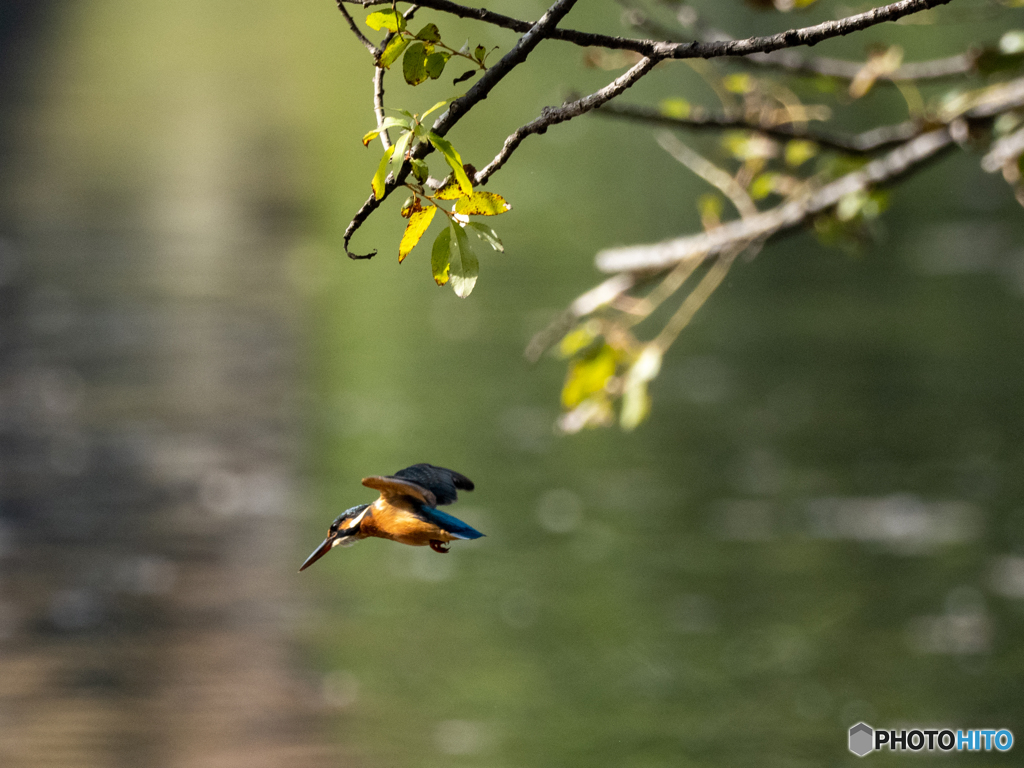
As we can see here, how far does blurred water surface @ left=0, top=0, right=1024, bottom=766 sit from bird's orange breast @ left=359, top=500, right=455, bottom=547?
93.5 inches

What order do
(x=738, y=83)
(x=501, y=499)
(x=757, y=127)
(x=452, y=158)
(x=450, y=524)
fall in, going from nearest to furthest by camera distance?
1. (x=450, y=524)
2. (x=452, y=158)
3. (x=757, y=127)
4. (x=738, y=83)
5. (x=501, y=499)

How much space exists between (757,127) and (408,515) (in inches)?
80.9

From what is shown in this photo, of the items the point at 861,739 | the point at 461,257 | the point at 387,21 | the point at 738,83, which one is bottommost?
the point at 461,257

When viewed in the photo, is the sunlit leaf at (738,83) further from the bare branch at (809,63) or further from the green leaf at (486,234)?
the green leaf at (486,234)

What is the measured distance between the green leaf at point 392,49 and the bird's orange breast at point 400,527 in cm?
49

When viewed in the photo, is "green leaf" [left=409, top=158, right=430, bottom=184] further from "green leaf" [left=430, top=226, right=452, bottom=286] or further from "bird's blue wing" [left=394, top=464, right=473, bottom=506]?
"bird's blue wing" [left=394, top=464, right=473, bottom=506]

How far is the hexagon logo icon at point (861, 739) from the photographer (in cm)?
884

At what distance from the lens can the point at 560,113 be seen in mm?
1519

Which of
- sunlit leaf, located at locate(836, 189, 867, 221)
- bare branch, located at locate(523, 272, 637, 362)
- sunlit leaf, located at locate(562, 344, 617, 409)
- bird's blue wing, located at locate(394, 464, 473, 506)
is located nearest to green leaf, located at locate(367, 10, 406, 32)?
bird's blue wing, located at locate(394, 464, 473, 506)

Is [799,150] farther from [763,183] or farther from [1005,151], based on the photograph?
[1005,151]

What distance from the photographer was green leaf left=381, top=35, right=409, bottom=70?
4.89 ft

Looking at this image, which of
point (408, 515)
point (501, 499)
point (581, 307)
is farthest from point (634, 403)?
point (501, 499)

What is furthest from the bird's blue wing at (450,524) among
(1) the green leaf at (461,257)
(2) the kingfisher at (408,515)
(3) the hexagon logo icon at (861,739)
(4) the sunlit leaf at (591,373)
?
(3) the hexagon logo icon at (861,739)

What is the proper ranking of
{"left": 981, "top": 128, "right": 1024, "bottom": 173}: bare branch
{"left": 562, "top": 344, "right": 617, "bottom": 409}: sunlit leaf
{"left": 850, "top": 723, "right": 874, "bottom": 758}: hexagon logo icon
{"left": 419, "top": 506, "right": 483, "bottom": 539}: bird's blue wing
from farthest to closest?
{"left": 850, "top": 723, "right": 874, "bottom": 758}: hexagon logo icon → {"left": 981, "top": 128, "right": 1024, "bottom": 173}: bare branch → {"left": 562, "top": 344, "right": 617, "bottom": 409}: sunlit leaf → {"left": 419, "top": 506, "right": 483, "bottom": 539}: bird's blue wing
